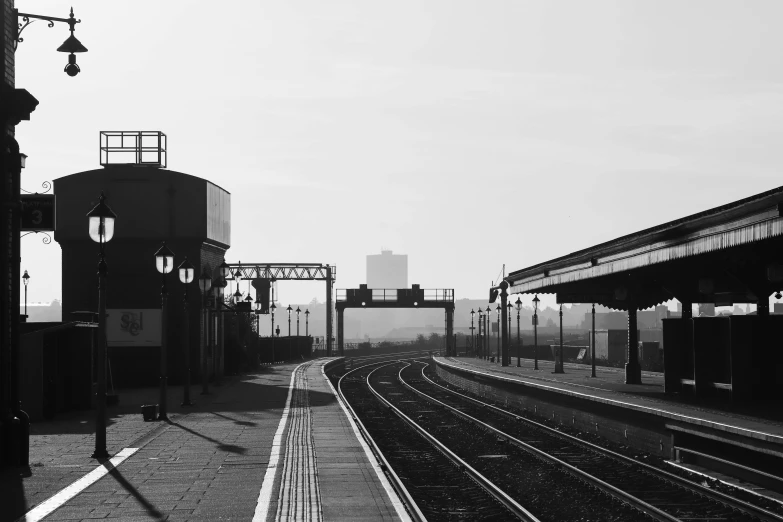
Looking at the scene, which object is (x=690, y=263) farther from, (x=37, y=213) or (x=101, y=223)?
(x=37, y=213)

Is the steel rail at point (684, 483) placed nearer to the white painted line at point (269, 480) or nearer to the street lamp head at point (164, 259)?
the white painted line at point (269, 480)

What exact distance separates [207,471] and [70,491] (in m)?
2.74

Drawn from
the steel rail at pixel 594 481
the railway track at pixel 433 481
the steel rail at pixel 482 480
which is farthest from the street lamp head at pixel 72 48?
the steel rail at pixel 594 481

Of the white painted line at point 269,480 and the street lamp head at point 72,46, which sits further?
the street lamp head at point 72,46

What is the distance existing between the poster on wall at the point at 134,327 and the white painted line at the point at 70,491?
28911 mm

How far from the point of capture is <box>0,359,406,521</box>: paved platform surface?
13945 millimetres

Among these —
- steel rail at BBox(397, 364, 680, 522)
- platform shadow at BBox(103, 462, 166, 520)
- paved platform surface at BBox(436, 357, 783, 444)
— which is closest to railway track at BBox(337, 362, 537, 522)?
steel rail at BBox(397, 364, 680, 522)

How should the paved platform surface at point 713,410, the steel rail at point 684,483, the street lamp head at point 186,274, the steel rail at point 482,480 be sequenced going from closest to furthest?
the steel rail at point 684,483 < the steel rail at point 482,480 < the paved platform surface at point 713,410 < the street lamp head at point 186,274

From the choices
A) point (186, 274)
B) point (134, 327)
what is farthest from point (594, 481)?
point (134, 327)

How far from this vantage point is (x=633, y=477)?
61.2 ft

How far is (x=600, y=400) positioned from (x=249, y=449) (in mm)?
9453

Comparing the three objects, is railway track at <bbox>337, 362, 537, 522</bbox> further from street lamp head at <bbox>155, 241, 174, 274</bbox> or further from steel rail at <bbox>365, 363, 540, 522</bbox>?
street lamp head at <bbox>155, 241, 174, 274</bbox>

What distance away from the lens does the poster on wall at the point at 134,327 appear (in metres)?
48.6

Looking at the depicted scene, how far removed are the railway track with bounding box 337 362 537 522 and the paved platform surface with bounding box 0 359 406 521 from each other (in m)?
0.75
